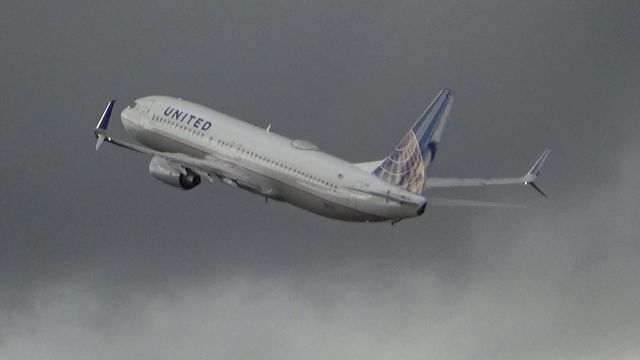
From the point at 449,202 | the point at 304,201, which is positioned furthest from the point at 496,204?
the point at 304,201

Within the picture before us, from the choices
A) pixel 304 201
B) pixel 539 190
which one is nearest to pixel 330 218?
pixel 304 201

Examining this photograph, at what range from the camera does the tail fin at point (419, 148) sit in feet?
634

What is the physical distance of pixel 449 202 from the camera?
7589 inches

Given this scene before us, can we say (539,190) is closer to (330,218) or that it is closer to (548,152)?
(548,152)

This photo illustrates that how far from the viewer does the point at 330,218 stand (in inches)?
7820

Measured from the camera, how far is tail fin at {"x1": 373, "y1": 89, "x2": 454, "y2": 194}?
193 m

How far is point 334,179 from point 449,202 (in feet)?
31.0

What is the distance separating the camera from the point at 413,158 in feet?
635

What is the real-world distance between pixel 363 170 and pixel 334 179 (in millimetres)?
2231

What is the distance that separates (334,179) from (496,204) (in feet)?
43.2

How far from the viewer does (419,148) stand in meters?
194

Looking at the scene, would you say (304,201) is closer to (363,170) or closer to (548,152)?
(363,170)

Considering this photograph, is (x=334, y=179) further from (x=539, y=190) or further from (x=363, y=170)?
(x=539, y=190)

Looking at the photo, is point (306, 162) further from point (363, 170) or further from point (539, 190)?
point (539, 190)
